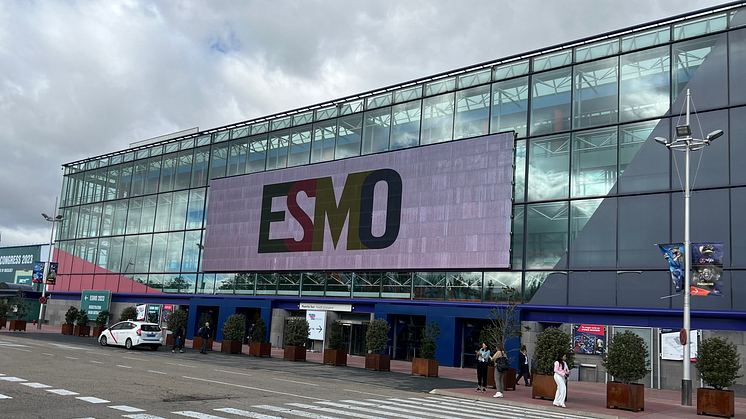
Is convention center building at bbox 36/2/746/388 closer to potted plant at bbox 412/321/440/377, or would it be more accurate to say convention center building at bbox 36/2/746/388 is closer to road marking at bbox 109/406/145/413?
potted plant at bbox 412/321/440/377

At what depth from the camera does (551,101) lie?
124ft

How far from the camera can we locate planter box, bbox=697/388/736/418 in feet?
66.0

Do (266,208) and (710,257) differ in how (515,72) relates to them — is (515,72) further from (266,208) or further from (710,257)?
(266,208)

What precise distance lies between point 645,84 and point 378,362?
21200mm

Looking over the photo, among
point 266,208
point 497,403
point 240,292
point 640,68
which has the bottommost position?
point 497,403

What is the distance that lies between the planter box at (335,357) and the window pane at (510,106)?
1688 centimetres

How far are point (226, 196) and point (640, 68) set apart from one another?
34.9 m

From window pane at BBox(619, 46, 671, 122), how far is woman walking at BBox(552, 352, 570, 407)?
58.5ft

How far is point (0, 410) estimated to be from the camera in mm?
12000

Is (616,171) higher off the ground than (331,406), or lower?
higher

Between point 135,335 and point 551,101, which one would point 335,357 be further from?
point 551,101

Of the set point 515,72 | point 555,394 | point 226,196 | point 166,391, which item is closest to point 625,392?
point 555,394

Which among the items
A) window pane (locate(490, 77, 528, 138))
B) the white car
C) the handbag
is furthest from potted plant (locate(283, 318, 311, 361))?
window pane (locate(490, 77, 528, 138))

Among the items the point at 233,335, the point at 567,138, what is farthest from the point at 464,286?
the point at 233,335
